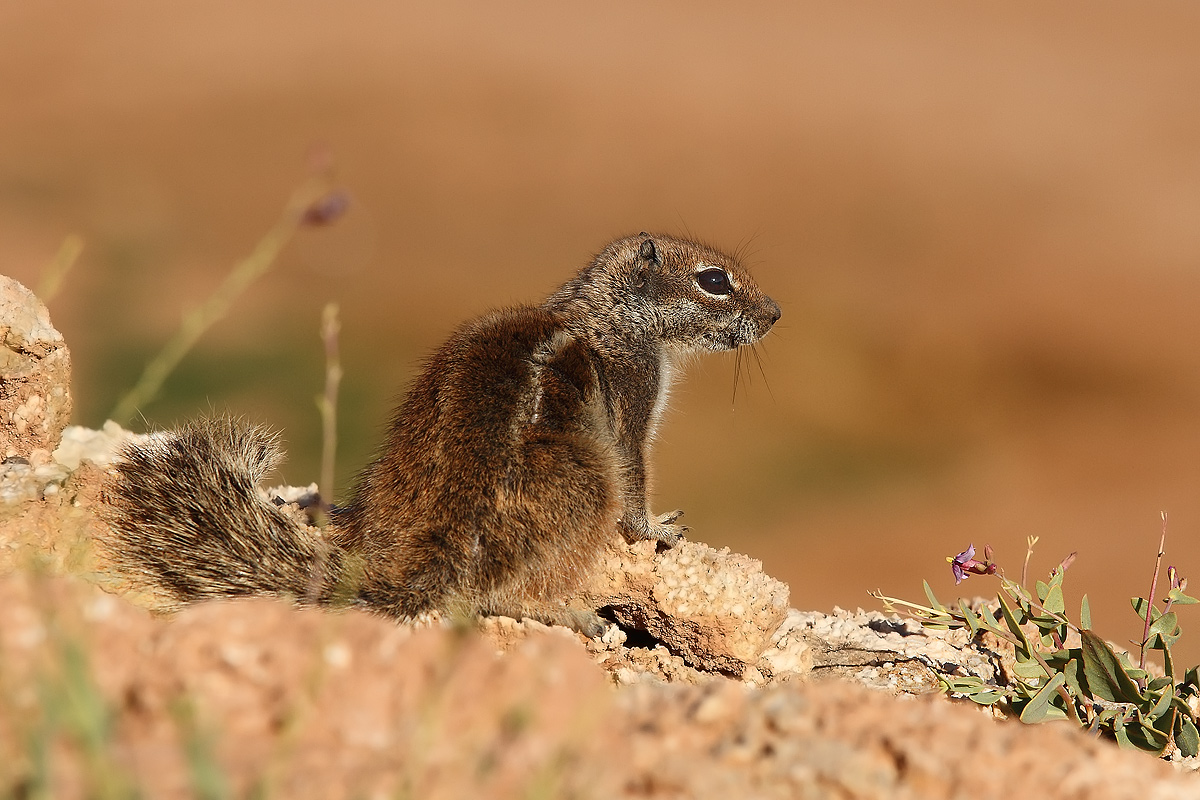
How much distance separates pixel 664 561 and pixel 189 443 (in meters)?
2.17

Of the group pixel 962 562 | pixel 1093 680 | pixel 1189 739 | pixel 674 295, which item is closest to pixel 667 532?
pixel 962 562

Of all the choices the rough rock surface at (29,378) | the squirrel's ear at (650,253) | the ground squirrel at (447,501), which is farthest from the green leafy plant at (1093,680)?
the rough rock surface at (29,378)

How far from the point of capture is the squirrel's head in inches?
239

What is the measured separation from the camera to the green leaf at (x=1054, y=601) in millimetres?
4332

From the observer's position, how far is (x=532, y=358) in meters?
4.97

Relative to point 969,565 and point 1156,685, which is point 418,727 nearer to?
point 969,565

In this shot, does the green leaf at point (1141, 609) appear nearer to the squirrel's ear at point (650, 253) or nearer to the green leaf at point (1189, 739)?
the green leaf at point (1189, 739)

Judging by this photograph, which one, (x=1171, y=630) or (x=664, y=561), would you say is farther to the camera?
(x=664, y=561)

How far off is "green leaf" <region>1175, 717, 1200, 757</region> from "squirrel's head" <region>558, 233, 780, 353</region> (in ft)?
10.1

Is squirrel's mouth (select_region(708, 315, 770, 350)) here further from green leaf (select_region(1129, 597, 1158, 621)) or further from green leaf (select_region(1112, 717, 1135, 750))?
green leaf (select_region(1112, 717, 1135, 750))

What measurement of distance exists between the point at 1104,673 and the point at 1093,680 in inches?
2.0

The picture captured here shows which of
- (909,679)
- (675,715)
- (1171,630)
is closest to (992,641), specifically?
(909,679)

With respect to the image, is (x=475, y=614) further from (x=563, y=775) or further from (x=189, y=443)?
(x=563, y=775)

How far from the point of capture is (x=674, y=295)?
6168 mm
